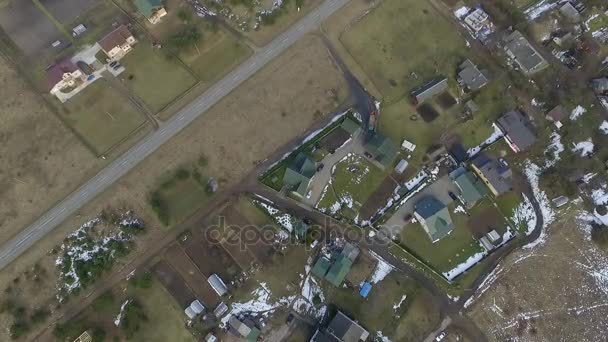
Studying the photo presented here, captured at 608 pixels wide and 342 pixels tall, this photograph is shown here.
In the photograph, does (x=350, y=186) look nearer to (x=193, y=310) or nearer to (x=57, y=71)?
(x=193, y=310)

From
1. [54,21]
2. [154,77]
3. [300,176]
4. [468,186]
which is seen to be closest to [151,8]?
[154,77]

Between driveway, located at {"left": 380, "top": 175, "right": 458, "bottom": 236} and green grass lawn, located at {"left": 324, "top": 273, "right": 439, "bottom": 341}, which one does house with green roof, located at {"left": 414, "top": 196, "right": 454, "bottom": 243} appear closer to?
driveway, located at {"left": 380, "top": 175, "right": 458, "bottom": 236}

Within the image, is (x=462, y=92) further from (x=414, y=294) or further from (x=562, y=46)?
(x=414, y=294)

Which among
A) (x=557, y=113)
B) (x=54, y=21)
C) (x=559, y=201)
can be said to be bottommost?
(x=559, y=201)

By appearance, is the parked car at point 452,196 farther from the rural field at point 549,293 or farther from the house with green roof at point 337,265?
the house with green roof at point 337,265

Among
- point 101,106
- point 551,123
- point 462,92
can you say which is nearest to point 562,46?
point 551,123

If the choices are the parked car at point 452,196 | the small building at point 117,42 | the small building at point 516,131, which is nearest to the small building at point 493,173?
the small building at point 516,131
